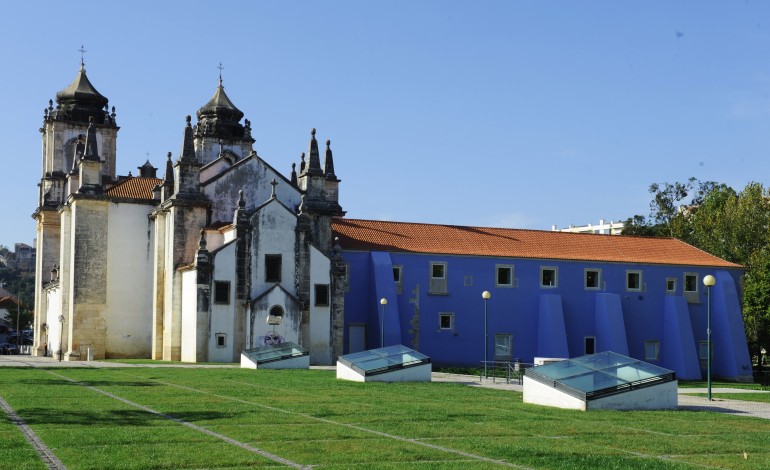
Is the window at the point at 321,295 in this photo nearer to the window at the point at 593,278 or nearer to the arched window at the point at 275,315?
the arched window at the point at 275,315

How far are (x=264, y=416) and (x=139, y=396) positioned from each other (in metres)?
5.83

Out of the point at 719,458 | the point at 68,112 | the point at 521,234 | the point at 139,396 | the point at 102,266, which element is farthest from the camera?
the point at 68,112

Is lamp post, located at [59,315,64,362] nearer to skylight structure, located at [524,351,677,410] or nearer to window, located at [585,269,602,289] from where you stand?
window, located at [585,269,602,289]

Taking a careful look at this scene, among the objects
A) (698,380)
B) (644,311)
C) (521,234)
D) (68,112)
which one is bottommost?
(698,380)

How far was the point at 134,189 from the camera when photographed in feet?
182

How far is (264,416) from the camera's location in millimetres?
18188

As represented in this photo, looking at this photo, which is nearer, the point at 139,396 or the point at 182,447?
the point at 182,447

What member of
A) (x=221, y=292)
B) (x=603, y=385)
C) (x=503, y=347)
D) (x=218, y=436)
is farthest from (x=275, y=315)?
(x=218, y=436)

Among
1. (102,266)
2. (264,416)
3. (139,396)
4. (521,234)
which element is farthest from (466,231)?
(264,416)

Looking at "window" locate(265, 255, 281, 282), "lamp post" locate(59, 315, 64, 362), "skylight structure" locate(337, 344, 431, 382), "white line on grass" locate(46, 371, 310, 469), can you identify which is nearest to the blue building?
"window" locate(265, 255, 281, 282)

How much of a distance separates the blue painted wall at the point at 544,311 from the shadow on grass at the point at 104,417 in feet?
101

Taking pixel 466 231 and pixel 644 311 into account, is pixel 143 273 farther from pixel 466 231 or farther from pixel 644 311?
pixel 644 311

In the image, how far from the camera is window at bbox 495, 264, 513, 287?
53594 millimetres

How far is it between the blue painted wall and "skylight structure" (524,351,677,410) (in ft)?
89.1
